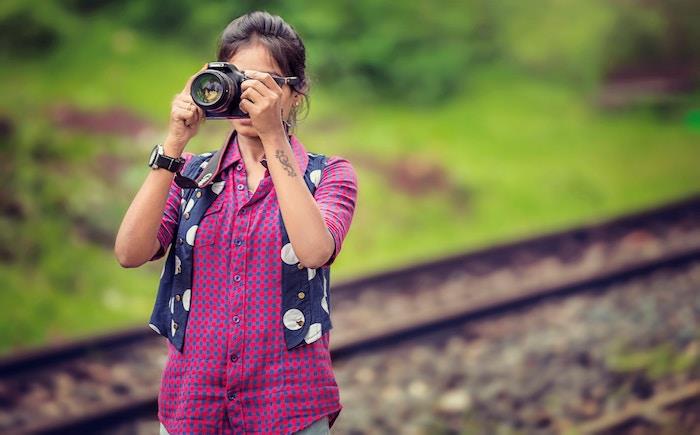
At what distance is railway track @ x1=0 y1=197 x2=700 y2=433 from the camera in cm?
406

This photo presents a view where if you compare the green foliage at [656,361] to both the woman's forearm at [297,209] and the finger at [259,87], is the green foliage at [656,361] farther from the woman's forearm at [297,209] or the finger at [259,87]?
the finger at [259,87]

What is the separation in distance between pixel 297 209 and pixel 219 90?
28 cm

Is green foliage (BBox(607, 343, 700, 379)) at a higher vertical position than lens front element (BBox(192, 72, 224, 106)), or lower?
lower

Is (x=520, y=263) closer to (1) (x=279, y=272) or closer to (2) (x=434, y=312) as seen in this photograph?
(2) (x=434, y=312)

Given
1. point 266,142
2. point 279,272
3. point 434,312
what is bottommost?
point 434,312

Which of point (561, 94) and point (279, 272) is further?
point (561, 94)

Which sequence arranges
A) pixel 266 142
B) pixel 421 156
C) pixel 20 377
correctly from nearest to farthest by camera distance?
pixel 266 142 < pixel 20 377 < pixel 421 156

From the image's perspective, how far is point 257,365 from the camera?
1949 mm

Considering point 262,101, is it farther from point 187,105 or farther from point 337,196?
point 337,196

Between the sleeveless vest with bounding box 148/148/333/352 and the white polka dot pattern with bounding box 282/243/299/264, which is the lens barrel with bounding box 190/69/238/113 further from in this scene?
the white polka dot pattern with bounding box 282/243/299/264

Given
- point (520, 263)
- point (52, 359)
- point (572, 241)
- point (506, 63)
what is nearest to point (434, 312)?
point (520, 263)

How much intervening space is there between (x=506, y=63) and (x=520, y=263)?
61.7 inches

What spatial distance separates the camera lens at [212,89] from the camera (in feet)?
6.15

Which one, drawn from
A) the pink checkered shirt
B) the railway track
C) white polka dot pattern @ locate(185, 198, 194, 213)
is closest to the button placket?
the pink checkered shirt
